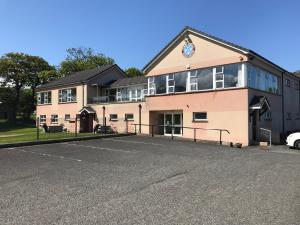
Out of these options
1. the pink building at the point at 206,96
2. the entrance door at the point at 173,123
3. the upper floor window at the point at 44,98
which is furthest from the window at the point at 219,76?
the upper floor window at the point at 44,98

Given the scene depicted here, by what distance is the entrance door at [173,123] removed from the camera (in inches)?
983

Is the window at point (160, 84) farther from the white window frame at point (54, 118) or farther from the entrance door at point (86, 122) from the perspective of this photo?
the white window frame at point (54, 118)

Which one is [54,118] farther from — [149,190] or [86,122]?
[149,190]

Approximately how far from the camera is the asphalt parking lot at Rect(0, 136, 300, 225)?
19.7 ft

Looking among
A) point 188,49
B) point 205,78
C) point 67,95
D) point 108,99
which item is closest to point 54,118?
point 67,95

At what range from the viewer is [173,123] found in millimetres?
25531

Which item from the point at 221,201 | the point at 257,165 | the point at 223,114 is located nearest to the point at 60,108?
the point at 223,114

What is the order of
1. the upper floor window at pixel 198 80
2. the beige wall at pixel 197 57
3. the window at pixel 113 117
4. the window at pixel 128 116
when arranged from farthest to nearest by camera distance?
the window at pixel 113 117, the window at pixel 128 116, the beige wall at pixel 197 57, the upper floor window at pixel 198 80

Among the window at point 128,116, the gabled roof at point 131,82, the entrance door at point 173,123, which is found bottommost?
the entrance door at point 173,123

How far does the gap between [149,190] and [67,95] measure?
31.0 m

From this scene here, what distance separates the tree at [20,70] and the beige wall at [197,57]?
4308cm

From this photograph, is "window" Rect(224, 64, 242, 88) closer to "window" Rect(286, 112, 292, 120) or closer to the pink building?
the pink building

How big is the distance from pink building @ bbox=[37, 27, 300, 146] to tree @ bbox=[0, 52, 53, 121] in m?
33.6

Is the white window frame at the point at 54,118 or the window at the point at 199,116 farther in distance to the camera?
the white window frame at the point at 54,118
